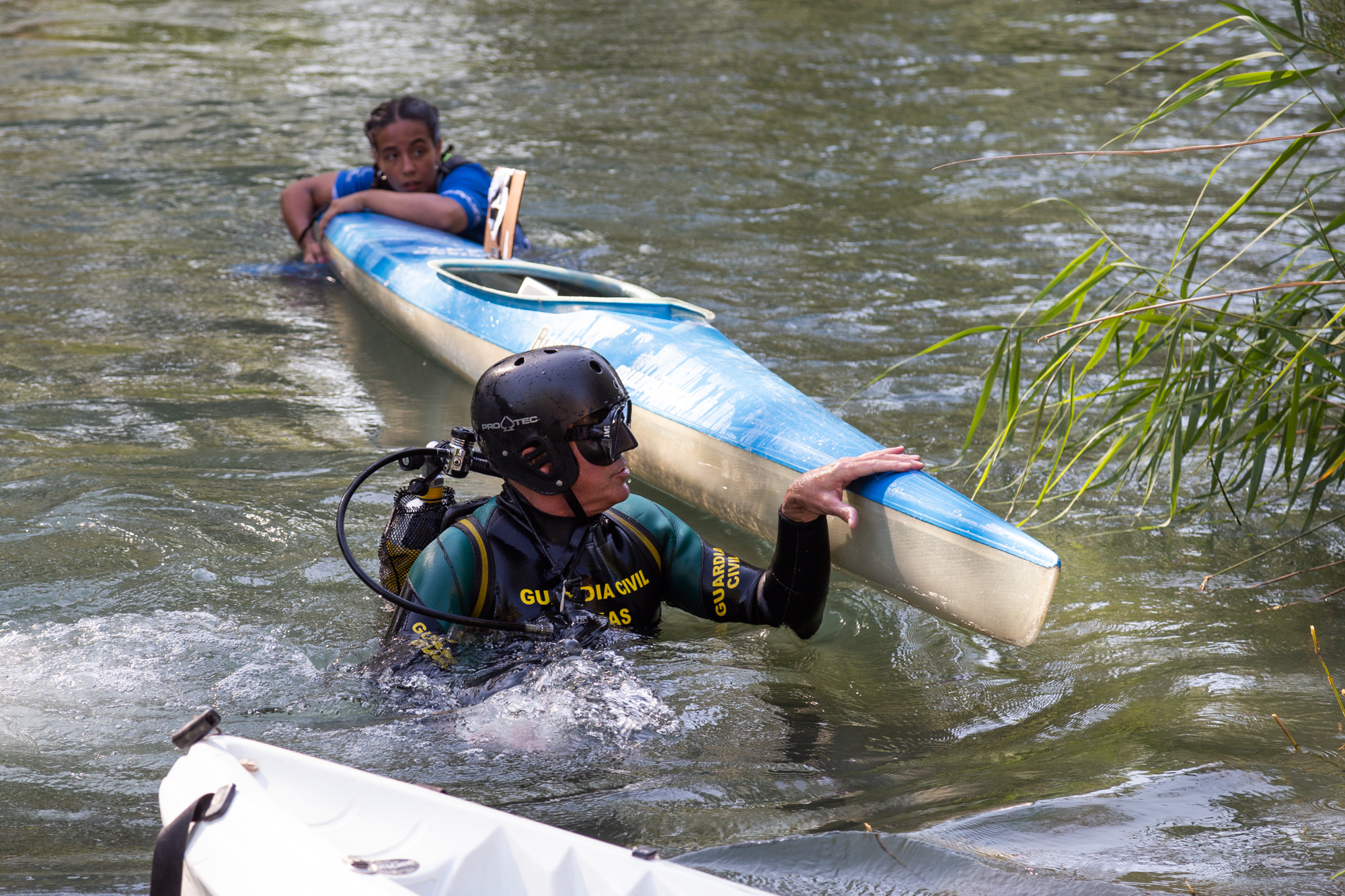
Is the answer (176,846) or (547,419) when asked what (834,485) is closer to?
(547,419)

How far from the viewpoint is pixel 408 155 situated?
7043 millimetres

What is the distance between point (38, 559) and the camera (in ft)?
12.9

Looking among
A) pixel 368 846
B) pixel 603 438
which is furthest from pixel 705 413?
pixel 368 846

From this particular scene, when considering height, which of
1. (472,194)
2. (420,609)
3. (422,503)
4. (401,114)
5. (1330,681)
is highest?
(401,114)

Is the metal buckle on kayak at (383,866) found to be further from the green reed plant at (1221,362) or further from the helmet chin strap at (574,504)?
the green reed plant at (1221,362)

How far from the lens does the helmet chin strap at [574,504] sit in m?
2.93

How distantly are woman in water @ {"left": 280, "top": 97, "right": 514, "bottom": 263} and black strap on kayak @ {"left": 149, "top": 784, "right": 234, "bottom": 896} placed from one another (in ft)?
16.9

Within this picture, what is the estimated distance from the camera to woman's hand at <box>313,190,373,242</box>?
7.16 m

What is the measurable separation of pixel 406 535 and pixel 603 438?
1.85 ft

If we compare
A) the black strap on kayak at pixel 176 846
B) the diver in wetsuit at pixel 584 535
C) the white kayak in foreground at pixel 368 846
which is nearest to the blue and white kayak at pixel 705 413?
the diver in wetsuit at pixel 584 535

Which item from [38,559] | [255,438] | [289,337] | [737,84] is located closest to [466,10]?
[737,84]

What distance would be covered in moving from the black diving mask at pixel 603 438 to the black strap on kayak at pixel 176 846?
1.14 metres

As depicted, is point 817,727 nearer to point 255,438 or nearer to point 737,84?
point 255,438

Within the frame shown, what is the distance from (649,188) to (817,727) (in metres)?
6.54
